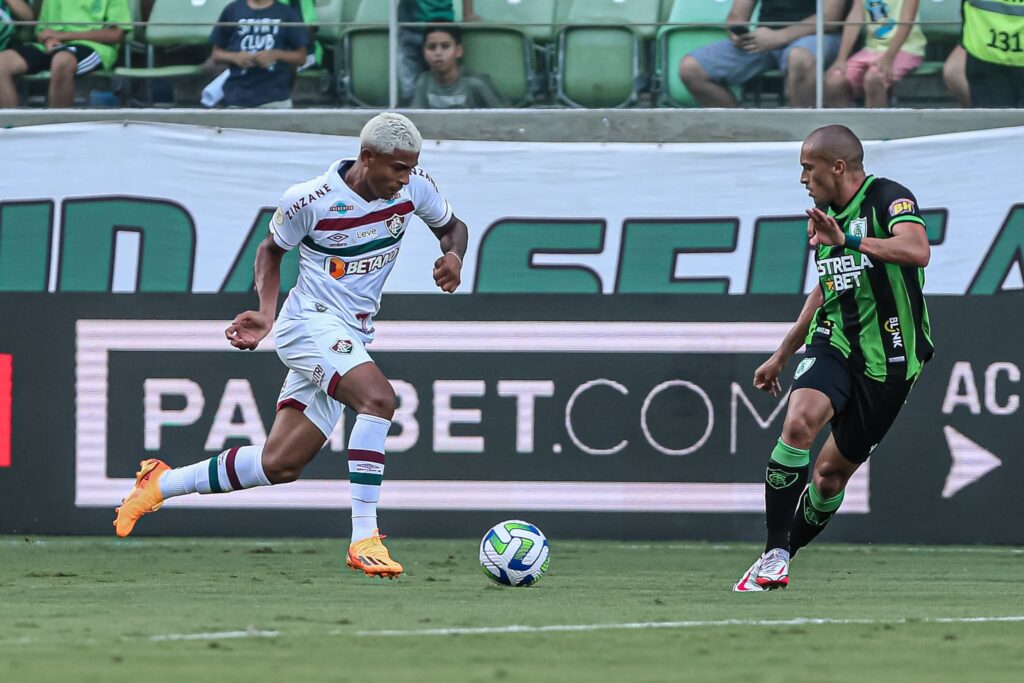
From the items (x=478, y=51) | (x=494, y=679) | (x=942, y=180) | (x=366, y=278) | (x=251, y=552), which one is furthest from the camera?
(x=478, y=51)

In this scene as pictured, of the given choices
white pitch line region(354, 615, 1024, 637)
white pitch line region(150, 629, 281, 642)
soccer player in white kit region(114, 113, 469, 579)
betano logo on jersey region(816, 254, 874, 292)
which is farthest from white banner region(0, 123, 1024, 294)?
white pitch line region(150, 629, 281, 642)

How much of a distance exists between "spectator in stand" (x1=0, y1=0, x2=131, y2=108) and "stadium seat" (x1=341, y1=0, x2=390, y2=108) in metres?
1.54

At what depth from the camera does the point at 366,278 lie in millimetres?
7586

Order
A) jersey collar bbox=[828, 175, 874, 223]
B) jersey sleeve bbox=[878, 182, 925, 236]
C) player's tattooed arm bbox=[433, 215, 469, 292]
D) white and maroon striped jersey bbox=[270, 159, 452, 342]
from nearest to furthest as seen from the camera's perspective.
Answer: jersey sleeve bbox=[878, 182, 925, 236] → jersey collar bbox=[828, 175, 874, 223] → player's tattooed arm bbox=[433, 215, 469, 292] → white and maroon striped jersey bbox=[270, 159, 452, 342]

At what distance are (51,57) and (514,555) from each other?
233 inches

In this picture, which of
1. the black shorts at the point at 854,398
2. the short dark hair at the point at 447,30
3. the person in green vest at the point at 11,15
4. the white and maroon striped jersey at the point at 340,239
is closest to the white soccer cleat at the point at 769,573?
the black shorts at the point at 854,398

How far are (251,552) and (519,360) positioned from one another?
6.77 ft

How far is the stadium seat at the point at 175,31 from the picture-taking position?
11.1m

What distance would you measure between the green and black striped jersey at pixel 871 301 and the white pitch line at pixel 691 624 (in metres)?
1.53

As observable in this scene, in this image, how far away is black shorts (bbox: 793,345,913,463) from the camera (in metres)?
7.05

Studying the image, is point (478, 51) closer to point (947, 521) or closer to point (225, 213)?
point (225, 213)

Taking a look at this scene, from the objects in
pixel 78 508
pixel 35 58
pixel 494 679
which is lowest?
pixel 78 508

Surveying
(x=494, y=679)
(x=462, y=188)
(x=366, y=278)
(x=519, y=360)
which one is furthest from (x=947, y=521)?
(x=494, y=679)

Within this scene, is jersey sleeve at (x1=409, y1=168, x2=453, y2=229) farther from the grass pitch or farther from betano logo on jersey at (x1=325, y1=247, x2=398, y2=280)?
the grass pitch
